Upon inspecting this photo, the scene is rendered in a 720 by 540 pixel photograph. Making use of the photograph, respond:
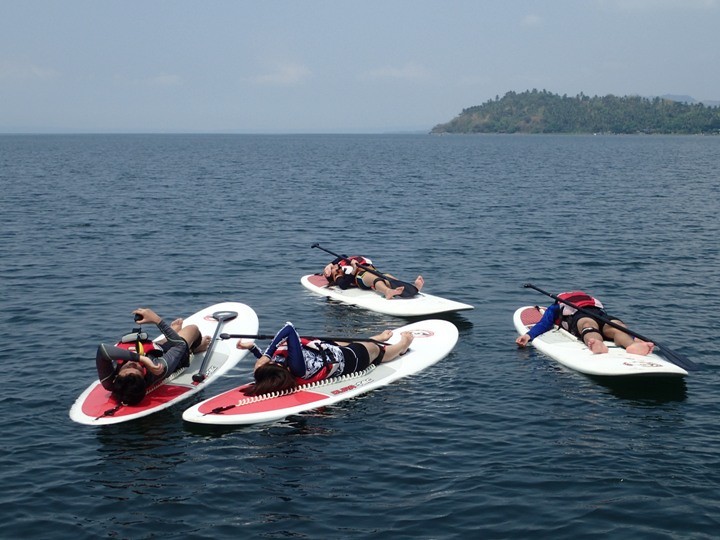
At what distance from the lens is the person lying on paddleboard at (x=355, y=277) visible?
21344mm

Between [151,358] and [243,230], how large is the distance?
23377 millimetres

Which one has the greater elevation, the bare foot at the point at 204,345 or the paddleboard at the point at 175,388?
the bare foot at the point at 204,345

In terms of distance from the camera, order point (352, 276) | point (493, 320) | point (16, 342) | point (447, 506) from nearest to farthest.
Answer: point (447, 506), point (16, 342), point (493, 320), point (352, 276)

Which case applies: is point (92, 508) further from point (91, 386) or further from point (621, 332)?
point (621, 332)

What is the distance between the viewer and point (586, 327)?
16391mm

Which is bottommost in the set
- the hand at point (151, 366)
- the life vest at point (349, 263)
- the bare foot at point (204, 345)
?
the bare foot at point (204, 345)

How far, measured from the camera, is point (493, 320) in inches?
787

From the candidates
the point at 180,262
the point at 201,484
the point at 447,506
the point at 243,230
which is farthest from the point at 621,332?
the point at 243,230

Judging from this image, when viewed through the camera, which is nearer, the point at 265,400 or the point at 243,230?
the point at 265,400

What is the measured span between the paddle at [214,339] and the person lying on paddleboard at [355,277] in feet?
16.2

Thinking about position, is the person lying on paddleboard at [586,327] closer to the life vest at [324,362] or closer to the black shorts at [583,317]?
the black shorts at [583,317]

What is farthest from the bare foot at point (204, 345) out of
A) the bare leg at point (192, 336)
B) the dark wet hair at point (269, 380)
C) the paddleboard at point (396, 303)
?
the paddleboard at point (396, 303)

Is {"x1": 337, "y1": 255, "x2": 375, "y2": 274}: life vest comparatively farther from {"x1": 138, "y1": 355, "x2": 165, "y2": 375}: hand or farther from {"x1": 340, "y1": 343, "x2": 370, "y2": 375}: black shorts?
{"x1": 138, "y1": 355, "x2": 165, "y2": 375}: hand

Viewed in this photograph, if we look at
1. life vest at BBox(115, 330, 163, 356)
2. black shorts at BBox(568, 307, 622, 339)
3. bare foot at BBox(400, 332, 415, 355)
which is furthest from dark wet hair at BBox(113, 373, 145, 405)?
black shorts at BBox(568, 307, 622, 339)
